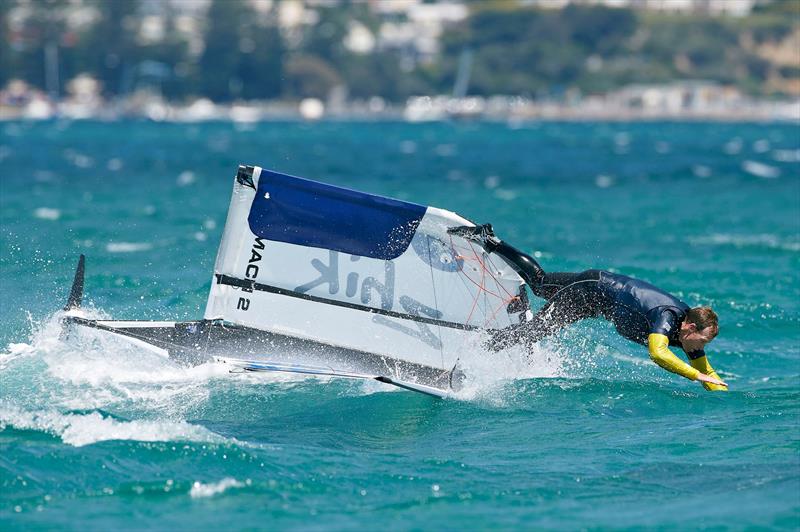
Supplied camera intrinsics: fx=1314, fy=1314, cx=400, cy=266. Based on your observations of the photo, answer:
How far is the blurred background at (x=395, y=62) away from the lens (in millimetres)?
144000

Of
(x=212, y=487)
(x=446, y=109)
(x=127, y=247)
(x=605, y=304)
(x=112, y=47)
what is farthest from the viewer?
(x=446, y=109)

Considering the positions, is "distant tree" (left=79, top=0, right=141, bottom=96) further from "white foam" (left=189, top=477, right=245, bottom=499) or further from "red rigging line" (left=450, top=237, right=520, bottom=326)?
"white foam" (left=189, top=477, right=245, bottom=499)

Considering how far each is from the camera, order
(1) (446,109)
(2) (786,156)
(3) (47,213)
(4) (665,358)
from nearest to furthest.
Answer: (4) (665,358) < (3) (47,213) < (2) (786,156) < (1) (446,109)

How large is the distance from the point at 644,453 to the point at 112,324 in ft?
14.7

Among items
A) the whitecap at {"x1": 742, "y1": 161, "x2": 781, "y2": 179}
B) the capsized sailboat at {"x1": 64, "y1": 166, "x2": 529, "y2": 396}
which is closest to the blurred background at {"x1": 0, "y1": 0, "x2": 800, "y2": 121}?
the whitecap at {"x1": 742, "y1": 161, "x2": 781, "y2": 179}

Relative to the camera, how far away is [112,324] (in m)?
11.0

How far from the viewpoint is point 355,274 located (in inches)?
428

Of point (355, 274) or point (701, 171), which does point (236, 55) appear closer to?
point (701, 171)

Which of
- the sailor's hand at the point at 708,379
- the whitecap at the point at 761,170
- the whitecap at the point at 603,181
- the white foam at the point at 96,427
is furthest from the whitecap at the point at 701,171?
the white foam at the point at 96,427

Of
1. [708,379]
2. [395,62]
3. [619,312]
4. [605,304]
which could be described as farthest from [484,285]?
[395,62]

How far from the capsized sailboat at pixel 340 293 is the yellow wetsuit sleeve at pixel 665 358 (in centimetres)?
140

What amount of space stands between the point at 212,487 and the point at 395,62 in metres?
157

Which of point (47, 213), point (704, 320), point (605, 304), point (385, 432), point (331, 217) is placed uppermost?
point (47, 213)

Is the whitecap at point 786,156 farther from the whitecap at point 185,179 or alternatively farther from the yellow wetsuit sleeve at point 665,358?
the yellow wetsuit sleeve at point 665,358
